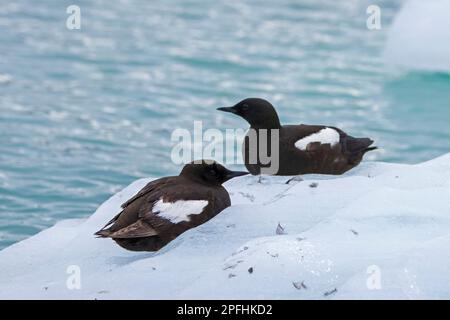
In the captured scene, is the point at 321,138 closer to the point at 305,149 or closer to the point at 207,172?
the point at 305,149

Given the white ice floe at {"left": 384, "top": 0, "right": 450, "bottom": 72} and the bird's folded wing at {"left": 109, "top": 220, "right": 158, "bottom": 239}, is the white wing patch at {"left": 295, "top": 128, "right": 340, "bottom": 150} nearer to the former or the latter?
the bird's folded wing at {"left": 109, "top": 220, "right": 158, "bottom": 239}

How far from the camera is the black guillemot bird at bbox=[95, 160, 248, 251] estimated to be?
17.6 ft

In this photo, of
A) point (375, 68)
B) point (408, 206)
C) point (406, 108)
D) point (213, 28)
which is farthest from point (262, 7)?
point (408, 206)

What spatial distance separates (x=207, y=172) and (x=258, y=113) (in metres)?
1.19

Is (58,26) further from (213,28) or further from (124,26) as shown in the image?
(213,28)

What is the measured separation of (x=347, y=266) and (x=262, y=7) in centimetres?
1344

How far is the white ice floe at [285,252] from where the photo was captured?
4613 millimetres

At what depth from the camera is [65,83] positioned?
13.4m

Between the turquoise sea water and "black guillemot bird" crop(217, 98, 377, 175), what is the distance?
2237 millimetres

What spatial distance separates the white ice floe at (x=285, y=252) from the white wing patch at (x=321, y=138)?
338 millimetres

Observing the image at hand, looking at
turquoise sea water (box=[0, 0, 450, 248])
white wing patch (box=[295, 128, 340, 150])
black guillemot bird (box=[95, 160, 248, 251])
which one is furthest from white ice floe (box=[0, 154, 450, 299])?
turquoise sea water (box=[0, 0, 450, 248])

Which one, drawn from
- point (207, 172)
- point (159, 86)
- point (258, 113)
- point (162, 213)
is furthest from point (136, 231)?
point (159, 86)

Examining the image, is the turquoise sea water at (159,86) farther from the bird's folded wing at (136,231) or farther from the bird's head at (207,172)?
the bird's folded wing at (136,231)

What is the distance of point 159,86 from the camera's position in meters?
13.5
